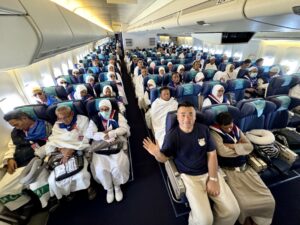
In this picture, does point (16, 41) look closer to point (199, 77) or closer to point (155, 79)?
point (155, 79)

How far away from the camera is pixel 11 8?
2.25 feet

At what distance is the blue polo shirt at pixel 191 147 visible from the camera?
1934 millimetres

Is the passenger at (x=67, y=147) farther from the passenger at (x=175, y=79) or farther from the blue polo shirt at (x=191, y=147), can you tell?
the passenger at (x=175, y=79)

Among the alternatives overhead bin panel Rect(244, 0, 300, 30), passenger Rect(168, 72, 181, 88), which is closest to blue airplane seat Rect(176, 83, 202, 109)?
passenger Rect(168, 72, 181, 88)

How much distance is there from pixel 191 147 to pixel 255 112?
1.47 m

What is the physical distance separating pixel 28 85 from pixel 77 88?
4.90 ft

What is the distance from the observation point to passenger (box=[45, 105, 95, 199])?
2.24m

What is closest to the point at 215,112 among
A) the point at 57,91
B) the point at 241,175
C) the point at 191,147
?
the point at 191,147

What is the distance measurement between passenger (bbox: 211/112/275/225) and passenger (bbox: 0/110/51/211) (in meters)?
2.57

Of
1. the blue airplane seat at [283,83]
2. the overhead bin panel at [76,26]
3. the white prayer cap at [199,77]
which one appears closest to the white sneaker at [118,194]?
the overhead bin panel at [76,26]

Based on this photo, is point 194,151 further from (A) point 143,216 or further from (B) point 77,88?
(B) point 77,88

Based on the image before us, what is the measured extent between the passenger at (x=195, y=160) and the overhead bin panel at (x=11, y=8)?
5.29 feet

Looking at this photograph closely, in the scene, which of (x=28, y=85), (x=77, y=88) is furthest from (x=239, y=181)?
(x=28, y=85)

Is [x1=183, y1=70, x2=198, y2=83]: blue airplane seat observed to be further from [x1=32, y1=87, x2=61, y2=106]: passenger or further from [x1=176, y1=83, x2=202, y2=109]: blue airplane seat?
[x1=32, y1=87, x2=61, y2=106]: passenger
